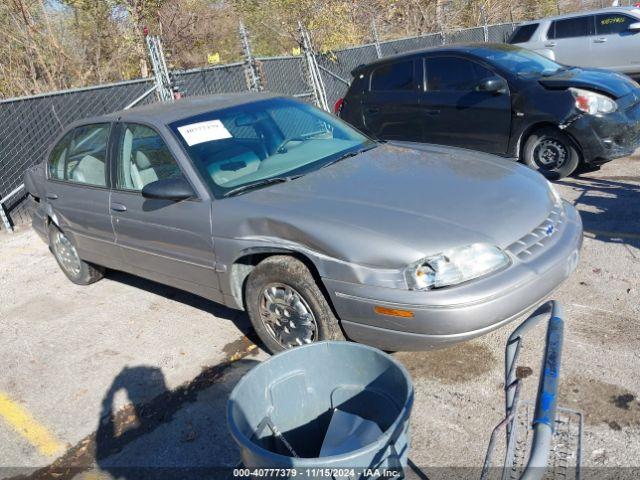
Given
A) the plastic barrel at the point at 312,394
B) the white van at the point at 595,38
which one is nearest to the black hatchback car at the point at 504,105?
the plastic barrel at the point at 312,394

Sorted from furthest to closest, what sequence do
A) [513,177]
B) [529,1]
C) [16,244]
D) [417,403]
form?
1. [529,1]
2. [16,244]
3. [513,177]
4. [417,403]

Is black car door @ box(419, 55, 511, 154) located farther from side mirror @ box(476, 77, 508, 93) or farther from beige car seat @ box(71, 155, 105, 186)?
beige car seat @ box(71, 155, 105, 186)

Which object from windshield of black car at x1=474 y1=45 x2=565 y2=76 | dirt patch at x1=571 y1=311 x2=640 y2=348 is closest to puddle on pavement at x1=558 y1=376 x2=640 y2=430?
dirt patch at x1=571 y1=311 x2=640 y2=348

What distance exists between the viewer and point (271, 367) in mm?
2240

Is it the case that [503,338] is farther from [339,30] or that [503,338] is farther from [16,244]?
[339,30]

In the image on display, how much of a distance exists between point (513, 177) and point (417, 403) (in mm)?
1556

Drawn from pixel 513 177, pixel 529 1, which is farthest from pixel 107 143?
pixel 529 1

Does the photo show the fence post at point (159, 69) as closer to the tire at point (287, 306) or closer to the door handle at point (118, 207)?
the door handle at point (118, 207)

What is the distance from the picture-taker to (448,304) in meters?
2.91

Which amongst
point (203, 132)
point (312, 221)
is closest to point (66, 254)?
point (203, 132)

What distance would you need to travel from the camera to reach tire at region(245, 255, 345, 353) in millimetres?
3328

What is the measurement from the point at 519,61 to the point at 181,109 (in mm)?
4486

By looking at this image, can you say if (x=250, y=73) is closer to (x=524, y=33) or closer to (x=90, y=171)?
(x=90, y=171)

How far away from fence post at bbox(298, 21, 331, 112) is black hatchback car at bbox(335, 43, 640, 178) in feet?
14.7
